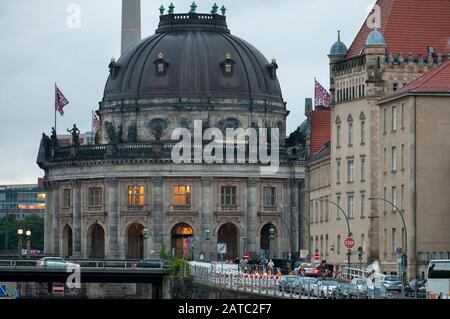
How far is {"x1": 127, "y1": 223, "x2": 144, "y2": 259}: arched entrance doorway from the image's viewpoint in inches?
7751

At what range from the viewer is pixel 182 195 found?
642ft

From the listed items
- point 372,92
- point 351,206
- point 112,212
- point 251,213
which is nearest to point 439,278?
point 372,92

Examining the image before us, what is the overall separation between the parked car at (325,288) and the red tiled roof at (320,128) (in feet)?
216

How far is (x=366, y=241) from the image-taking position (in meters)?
118

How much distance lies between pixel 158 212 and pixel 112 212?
4.47 metres

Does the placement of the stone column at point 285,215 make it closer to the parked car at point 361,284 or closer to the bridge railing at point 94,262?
the bridge railing at point 94,262


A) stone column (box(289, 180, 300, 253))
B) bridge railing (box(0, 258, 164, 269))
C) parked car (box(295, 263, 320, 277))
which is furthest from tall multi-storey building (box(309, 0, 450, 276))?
stone column (box(289, 180, 300, 253))

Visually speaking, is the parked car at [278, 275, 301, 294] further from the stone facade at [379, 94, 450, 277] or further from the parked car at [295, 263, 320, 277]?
the stone facade at [379, 94, 450, 277]

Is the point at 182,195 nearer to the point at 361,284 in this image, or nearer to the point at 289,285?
the point at 361,284

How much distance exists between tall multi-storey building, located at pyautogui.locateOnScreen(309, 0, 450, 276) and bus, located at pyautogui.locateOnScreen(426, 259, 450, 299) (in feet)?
118

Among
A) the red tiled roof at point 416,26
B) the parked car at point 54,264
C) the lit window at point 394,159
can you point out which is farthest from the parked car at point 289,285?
the parked car at point 54,264

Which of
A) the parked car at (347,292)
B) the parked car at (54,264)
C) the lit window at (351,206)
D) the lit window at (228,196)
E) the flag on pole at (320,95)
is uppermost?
the flag on pole at (320,95)

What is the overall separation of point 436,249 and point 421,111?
23.2 feet

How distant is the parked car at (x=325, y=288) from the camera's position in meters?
73.1
